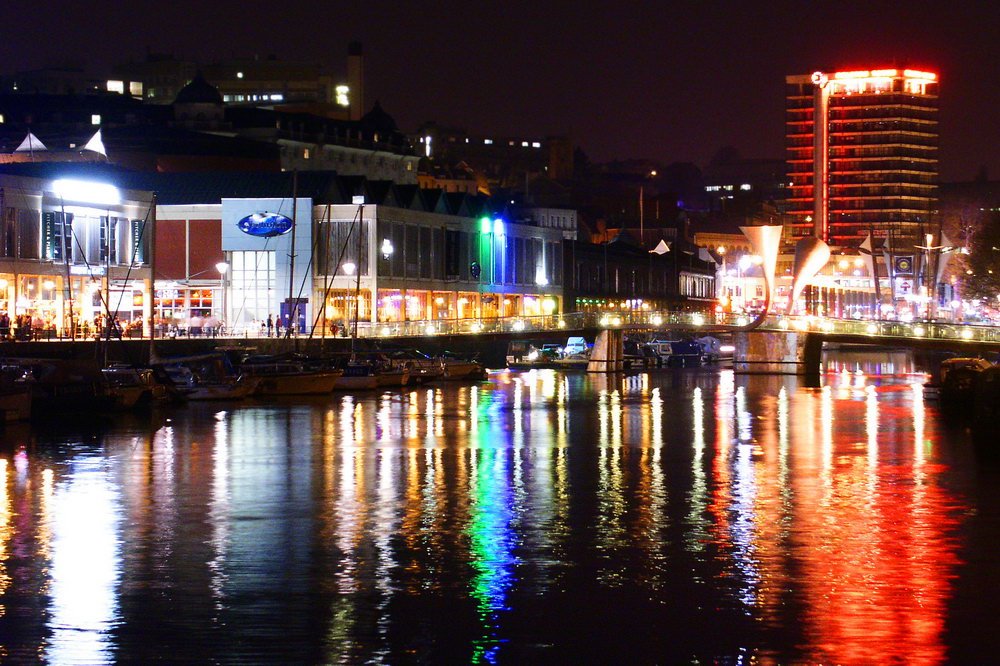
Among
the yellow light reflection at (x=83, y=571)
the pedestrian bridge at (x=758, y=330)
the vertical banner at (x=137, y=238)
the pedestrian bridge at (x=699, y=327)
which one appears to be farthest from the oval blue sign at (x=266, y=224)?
the yellow light reflection at (x=83, y=571)

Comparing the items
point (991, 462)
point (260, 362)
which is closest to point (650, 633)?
point (991, 462)

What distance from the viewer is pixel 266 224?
125 meters

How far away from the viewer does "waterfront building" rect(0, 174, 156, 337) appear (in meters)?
102

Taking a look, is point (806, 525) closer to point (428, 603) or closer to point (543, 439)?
point (428, 603)

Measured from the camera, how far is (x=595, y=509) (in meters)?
42.1

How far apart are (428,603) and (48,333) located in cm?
6621

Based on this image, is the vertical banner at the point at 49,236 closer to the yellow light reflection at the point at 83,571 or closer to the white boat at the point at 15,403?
the white boat at the point at 15,403

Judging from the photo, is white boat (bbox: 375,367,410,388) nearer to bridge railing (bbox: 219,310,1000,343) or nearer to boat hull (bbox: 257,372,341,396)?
boat hull (bbox: 257,372,341,396)

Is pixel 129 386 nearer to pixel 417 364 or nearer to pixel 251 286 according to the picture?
pixel 417 364

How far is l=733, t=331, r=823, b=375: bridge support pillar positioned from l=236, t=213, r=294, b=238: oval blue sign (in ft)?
121

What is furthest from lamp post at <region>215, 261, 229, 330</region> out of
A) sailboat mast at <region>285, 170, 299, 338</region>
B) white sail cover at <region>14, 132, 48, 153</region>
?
white sail cover at <region>14, 132, 48, 153</region>

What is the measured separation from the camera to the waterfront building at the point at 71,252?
102 metres

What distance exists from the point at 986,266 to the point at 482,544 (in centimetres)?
12685

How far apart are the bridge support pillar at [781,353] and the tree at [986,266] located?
94.5ft
